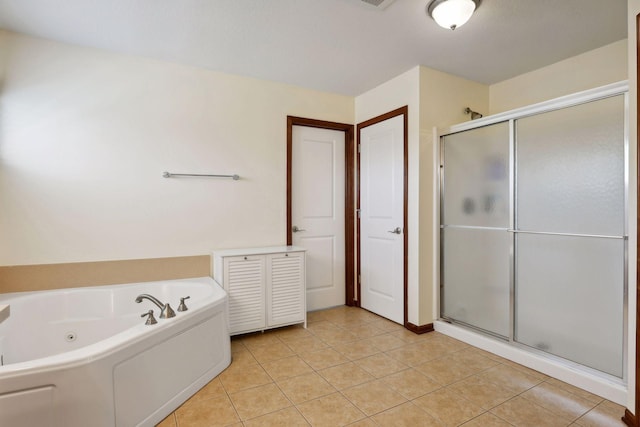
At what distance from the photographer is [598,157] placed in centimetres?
202

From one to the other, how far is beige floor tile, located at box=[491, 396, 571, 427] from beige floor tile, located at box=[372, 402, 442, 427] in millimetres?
385

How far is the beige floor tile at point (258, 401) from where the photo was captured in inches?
72.2

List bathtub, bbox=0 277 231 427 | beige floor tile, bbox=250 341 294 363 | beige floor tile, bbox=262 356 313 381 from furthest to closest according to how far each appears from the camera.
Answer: beige floor tile, bbox=250 341 294 363 < beige floor tile, bbox=262 356 313 381 < bathtub, bbox=0 277 231 427

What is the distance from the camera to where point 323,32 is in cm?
235

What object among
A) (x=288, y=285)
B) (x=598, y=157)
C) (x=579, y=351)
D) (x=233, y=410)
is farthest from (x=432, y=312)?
(x=233, y=410)

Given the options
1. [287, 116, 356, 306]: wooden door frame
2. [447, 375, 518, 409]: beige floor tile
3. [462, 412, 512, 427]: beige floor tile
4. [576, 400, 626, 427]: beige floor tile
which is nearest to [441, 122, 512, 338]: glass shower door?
[447, 375, 518, 409]: beige floor tile

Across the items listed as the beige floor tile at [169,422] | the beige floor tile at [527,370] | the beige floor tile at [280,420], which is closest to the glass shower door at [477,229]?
the beige floor tile at [527,370]

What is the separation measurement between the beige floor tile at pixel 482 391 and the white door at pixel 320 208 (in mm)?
1790

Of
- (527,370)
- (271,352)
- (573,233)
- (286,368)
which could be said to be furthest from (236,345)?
(573,233)

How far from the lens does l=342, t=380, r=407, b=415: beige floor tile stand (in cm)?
188

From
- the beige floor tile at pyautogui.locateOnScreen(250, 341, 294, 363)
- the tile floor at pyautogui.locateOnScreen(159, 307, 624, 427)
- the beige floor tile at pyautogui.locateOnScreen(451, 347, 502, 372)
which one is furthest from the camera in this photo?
the beige floor tile at pyautogui.locateOnScreen(250, 341, 294, 363)

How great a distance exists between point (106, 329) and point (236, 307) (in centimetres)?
94

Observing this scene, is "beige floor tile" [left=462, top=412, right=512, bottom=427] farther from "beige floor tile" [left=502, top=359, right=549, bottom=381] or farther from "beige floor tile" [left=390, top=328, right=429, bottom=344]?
"beige floor tile" [left=390, top=328, right=429, bottom=344]

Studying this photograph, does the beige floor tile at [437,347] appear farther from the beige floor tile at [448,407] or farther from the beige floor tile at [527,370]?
the beige floor tile at [448,407]
